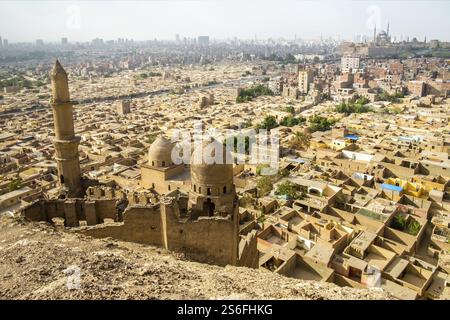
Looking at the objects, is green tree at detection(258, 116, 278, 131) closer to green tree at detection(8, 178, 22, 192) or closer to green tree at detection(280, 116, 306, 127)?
green tree at detection(280, 116, 306, 127)

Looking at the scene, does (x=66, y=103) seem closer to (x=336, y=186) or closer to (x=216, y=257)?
(x=216, y=257)

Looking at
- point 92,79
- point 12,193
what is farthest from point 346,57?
point 12,193

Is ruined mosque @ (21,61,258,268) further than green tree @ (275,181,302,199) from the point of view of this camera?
No

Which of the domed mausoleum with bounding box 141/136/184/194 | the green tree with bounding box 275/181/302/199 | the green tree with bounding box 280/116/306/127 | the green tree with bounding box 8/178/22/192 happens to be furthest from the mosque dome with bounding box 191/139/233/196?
the green tree with bounding box 280/116/306/127

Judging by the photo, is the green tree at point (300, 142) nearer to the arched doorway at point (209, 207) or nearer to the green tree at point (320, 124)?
the green tree at point (320, 124)

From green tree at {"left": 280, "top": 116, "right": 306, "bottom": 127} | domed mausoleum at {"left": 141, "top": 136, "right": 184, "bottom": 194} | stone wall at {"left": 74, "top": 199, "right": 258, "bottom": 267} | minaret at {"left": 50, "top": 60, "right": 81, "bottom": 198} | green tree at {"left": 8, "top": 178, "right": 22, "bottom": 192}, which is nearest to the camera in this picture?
stone wall at {"left": 74, "top": 199, "right": 258, "bottom": 267}

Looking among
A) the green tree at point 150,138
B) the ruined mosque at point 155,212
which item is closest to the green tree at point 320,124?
the green tree at point 150,138
